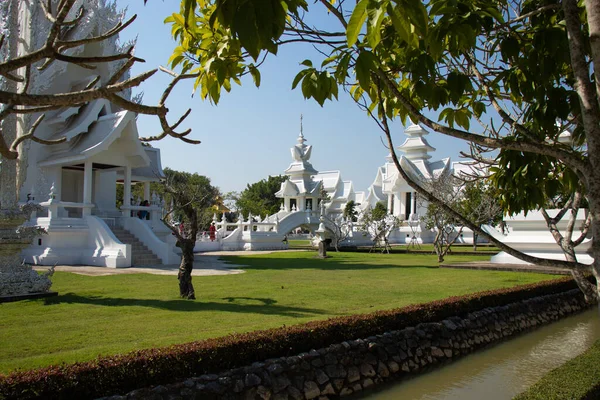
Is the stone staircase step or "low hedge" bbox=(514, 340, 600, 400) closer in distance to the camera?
"low hedge" bbox=(514, 340, 600, 400)

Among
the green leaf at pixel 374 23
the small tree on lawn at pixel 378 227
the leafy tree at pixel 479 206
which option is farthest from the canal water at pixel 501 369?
the small tree on lawn at pixel 378 227

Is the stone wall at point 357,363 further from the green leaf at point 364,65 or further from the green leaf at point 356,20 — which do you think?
the green leaf at point 356,20

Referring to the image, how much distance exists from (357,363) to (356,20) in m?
5.86

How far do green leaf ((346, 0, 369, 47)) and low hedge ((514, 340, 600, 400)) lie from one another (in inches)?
187

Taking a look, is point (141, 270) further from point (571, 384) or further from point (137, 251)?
point (571, 384)

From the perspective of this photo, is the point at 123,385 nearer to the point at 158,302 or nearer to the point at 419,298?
the point at 158,302

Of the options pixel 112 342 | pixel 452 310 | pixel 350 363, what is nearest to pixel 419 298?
pixel 452 310

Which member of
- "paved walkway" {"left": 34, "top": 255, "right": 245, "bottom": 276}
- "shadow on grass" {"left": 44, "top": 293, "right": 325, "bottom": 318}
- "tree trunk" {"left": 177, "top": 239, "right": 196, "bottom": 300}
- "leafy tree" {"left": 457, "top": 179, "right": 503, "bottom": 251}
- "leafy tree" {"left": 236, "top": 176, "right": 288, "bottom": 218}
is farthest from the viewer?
"leafy tree" {"left": 236, "top": 176, "right": 288, "bottom": 218}

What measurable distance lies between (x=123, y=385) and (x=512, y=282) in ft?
37.3

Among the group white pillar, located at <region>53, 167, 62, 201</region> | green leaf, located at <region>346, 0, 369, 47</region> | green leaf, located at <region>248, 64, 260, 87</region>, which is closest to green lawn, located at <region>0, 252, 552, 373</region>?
green leaf, located at <region>248, 64, 260, 87</region>

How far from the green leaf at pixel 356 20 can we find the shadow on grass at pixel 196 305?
699cm

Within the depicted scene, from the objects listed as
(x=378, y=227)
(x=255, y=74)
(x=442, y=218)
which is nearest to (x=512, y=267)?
(x=442, y=218)

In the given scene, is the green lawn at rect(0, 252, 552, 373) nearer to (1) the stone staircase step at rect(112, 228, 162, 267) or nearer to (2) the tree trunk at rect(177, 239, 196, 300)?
(2) the tree trunk at rect(177, 239, 196, 300)

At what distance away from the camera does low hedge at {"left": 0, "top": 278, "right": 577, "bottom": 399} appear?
15.1 ft
